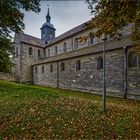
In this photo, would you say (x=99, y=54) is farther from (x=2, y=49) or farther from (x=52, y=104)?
(x=52, y=104)

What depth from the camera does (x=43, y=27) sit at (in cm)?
5256

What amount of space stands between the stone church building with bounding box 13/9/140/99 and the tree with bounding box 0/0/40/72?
14.4 ft

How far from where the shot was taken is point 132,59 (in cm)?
1670

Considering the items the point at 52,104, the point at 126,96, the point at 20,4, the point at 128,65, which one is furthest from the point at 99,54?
the point at 52,104

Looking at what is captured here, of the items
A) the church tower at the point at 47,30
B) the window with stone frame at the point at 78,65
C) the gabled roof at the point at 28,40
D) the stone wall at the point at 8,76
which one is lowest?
the stone wall at the point at 8,76

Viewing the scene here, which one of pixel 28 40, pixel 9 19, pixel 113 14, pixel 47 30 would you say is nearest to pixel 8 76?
pixel 28 40

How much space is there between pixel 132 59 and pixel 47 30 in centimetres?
3772

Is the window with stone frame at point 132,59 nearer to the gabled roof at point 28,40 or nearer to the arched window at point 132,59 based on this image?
the arched window at point 132,59

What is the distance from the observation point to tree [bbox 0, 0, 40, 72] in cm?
1222

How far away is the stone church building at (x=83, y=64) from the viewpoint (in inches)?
659

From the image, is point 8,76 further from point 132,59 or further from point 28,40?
point 132,59

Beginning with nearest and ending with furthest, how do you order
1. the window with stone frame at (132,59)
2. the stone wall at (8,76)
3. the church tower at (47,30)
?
1. the window with stone frame at (132,59)
2. the stone wall at (8,76)
3. the church tower at (47,30)

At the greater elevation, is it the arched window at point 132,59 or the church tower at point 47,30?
the church tower at point 47,30

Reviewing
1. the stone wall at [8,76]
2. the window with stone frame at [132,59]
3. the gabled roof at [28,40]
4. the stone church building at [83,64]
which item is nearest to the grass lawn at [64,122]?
the stone church building at [83,64]
